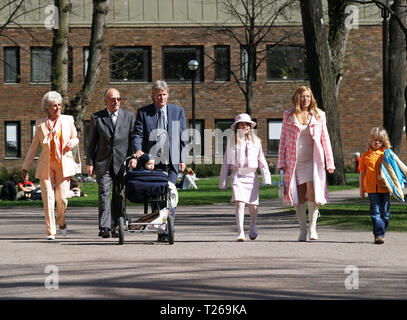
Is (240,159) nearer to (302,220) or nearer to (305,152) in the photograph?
(305,152)

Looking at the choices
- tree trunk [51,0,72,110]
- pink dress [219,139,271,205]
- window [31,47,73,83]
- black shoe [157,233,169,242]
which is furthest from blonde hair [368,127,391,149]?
window [31,47,73,83]

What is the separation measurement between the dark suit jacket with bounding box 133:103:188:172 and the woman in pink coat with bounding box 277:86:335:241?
1.35 metres

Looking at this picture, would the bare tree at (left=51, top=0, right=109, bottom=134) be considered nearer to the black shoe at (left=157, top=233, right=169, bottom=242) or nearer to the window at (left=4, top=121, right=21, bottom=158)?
the black shoe at (left=157, top=233, right=169, bottom=242)

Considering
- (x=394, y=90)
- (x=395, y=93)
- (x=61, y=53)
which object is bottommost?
(x=395, y=93)

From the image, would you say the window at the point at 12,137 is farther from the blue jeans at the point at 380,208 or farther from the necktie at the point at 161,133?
the blue jeans at the point at 380,208

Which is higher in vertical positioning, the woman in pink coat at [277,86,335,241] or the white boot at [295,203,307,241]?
the woman in pink coat at [277,86,335,241]

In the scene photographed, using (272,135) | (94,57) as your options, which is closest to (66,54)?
(94,57)

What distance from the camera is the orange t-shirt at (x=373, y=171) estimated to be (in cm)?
1207

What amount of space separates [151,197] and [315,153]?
2.27 metres

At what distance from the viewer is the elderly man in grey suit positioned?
12672 millimetres

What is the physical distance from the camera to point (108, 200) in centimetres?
1259

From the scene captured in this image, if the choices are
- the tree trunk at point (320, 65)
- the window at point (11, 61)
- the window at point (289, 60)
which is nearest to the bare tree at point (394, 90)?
the tree trunk at point (320, 65)

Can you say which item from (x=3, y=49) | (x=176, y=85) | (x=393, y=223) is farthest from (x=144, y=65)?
(x=393, y=223)
